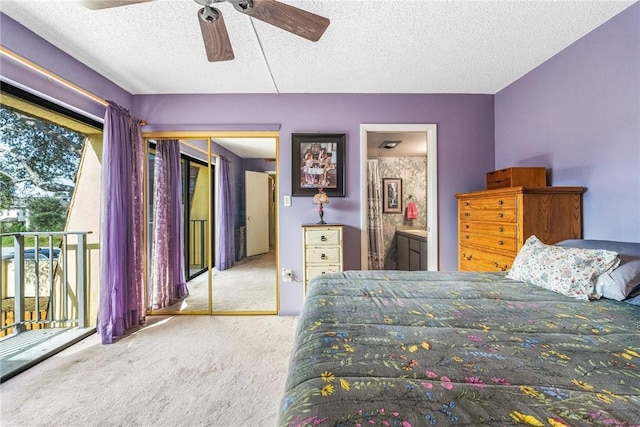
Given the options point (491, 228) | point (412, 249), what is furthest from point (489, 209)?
point (412, 249)

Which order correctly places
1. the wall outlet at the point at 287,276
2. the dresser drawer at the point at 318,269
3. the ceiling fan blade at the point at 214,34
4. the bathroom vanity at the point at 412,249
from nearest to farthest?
the ceiling fan blade at the point at 214,34, the dresser drawer at the point at 318,269, the wall outlet at the point at 287,276, the bathroom vanity at the point at 412,249

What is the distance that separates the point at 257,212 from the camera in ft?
10.2

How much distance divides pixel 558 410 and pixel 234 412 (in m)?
1.56

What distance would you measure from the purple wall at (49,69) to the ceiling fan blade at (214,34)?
1.32 meters

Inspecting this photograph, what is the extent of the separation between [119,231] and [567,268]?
3.36 metres

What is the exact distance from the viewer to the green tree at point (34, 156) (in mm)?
2020

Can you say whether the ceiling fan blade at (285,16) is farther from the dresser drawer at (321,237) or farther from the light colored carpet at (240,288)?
the light colored carpet at (240,288)

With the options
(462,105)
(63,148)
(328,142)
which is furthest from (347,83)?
(63,148)

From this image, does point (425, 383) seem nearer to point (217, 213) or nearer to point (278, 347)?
point (278, 347)

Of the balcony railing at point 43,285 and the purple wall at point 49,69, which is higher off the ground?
the purple wall at point 49,69

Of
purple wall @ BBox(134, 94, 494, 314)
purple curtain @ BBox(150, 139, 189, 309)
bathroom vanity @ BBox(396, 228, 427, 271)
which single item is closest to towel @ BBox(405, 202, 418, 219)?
bathroom vanity @ BBox(396, 228, 427, 271)

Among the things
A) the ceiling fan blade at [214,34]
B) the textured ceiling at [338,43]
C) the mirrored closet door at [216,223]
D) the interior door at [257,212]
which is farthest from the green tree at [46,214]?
the ceiling fan blade at [214,34]

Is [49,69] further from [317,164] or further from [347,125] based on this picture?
[347,125]

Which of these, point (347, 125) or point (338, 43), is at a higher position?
point (338, 43)
